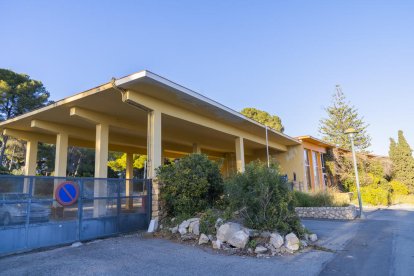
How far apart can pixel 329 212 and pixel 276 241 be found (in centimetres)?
736

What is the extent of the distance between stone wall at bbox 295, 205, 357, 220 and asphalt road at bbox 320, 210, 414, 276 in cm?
285

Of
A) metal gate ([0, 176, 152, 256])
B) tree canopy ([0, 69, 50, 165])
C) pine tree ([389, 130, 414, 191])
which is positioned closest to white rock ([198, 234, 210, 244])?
metal gate ([0, 176, 152, 256])

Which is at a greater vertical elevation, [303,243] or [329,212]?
[329,212]

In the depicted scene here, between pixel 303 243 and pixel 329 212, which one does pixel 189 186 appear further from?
pixel 329 212

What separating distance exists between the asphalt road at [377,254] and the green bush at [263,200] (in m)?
1.54

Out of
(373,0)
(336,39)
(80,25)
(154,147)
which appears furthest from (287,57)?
(80,25)

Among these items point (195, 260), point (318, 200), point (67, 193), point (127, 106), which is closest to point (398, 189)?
point (318, 200)

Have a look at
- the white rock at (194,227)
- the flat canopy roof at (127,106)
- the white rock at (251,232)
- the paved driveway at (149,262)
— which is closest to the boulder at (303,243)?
the paved driveway at (149,262)

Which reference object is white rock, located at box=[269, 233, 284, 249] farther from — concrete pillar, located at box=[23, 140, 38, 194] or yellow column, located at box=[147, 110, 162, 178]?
concrete pillar, located at box=[23, 140, 38, 194]

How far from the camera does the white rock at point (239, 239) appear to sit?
6.80 metres

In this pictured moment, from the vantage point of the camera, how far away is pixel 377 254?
21.0 feet

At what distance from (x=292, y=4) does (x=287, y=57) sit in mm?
3293

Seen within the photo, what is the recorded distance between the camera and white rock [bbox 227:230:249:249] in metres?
6.80

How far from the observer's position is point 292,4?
41.0ft
